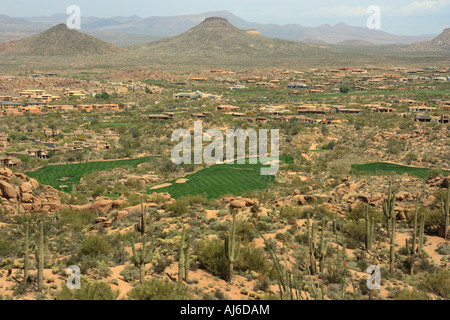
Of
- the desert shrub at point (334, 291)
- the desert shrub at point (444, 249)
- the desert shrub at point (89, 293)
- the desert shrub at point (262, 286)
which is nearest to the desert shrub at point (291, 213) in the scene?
the desert shrub at point (444, 249)

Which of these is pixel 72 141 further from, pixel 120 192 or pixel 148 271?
pixel 148 271

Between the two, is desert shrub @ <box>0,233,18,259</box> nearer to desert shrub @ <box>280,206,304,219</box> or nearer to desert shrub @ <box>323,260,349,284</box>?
desert shrub @ <box>323,260,349,284</box>

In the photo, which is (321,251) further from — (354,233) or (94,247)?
(94,247)

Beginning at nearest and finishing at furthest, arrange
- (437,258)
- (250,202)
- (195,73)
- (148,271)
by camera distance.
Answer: (148,271) < (437,258) < (250,202) < (195,73)

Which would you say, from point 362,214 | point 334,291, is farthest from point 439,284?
point 362,214

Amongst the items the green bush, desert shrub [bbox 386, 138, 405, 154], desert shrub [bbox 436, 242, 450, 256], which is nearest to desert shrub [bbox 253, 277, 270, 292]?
desert shrub [bbox 436, 242, 450, 256]

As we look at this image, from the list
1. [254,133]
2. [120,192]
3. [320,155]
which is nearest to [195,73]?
[254,133]
